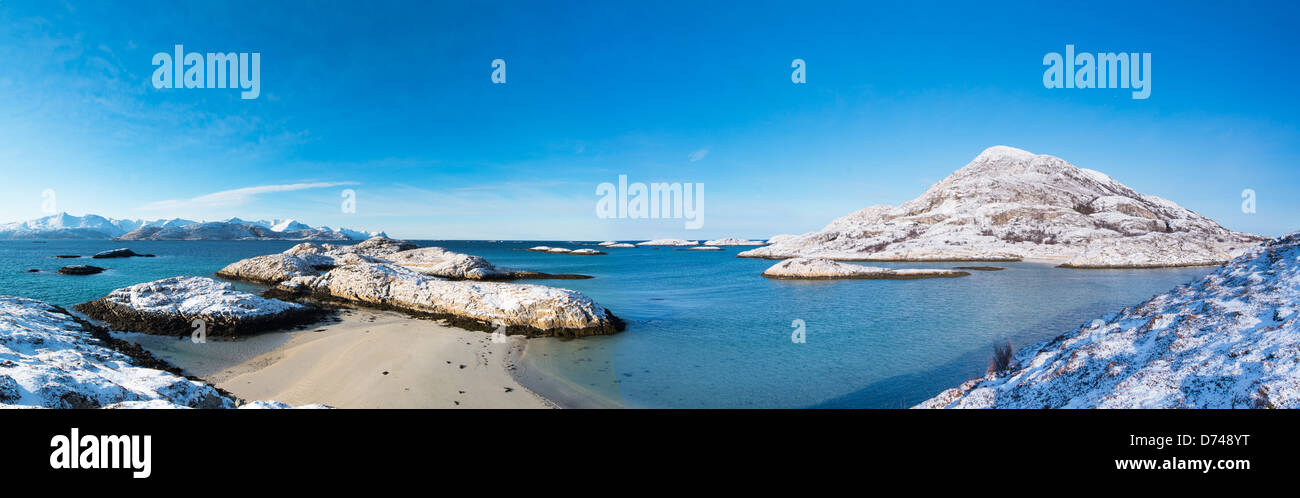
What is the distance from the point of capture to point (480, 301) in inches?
699

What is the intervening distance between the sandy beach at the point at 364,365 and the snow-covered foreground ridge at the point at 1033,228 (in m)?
64.5

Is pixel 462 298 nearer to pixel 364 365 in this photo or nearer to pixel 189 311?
pixel 364 365

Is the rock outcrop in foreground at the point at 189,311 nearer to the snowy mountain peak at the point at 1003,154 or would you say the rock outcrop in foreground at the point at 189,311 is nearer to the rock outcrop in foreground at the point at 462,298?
the rock outcrop in foreground at the point at 462,298

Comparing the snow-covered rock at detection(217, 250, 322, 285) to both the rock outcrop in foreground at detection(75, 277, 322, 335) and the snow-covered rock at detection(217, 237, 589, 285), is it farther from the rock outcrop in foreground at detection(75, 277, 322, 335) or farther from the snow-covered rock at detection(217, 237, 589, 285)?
the rock outcrop in foreground at detection(75, 277, 322, 335)

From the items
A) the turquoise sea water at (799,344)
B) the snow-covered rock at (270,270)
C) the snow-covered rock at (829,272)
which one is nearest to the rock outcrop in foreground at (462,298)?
the snow-covered rock at (270,270)

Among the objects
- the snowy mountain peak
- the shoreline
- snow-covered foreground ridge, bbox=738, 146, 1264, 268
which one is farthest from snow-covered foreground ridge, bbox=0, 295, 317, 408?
the snowy mountain peak

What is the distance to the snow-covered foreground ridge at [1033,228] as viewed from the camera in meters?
55.7

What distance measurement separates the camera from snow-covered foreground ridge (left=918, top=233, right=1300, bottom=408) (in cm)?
388

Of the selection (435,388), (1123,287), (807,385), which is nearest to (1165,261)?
(1123,287)

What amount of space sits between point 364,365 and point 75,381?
6201 millimetres

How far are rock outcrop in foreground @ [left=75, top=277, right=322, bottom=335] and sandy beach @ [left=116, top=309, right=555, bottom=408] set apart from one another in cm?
76

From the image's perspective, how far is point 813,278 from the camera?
4159 cm
